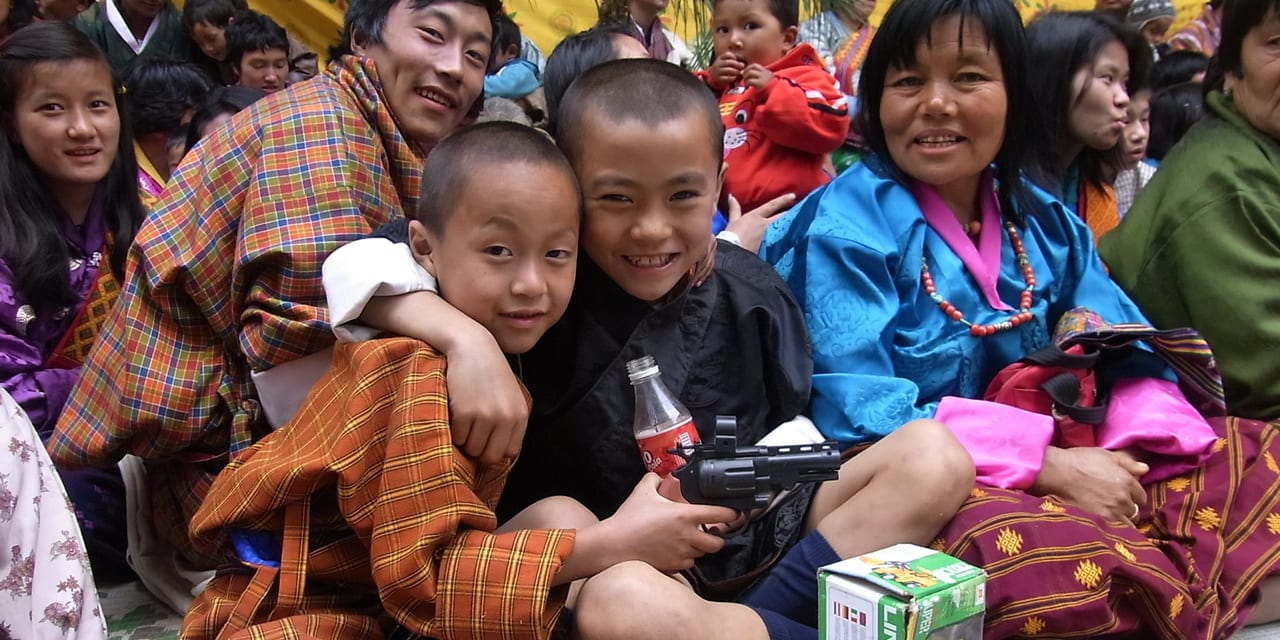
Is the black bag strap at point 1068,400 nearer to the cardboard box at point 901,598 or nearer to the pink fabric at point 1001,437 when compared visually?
the pink fabric at point 1001,437

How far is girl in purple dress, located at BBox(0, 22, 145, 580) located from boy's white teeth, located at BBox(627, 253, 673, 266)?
1465 millimetres

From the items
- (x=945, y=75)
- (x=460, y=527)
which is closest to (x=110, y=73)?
(x=460, y=527)

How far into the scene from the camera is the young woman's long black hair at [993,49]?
198 centimetres

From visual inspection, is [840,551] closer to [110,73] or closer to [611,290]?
[611,290]

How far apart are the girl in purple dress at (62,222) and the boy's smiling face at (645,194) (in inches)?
55.9

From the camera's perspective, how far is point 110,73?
260cm

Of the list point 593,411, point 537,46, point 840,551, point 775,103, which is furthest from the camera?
point 537,46

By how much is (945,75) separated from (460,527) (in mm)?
1352

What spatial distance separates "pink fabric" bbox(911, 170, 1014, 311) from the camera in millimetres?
2053

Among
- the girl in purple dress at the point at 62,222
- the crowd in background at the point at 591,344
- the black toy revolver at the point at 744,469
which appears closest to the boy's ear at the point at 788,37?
the crowd in background at the point at 591,344

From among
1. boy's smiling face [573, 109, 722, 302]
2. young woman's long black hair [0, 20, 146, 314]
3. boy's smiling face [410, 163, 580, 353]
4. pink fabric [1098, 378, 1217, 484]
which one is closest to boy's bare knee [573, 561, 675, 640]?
boy's smiling face [410, 163, 580, 353]

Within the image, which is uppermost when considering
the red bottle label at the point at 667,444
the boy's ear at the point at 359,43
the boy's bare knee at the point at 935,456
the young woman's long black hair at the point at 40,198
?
the boy's ear at the point at 359,43

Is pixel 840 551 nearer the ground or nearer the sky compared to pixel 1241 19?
nearer the ground

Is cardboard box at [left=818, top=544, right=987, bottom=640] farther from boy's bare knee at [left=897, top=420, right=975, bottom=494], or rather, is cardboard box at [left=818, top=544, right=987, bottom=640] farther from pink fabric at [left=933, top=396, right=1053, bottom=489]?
pink fabric at [left=933, top=396, right=1053, bottom=489]
